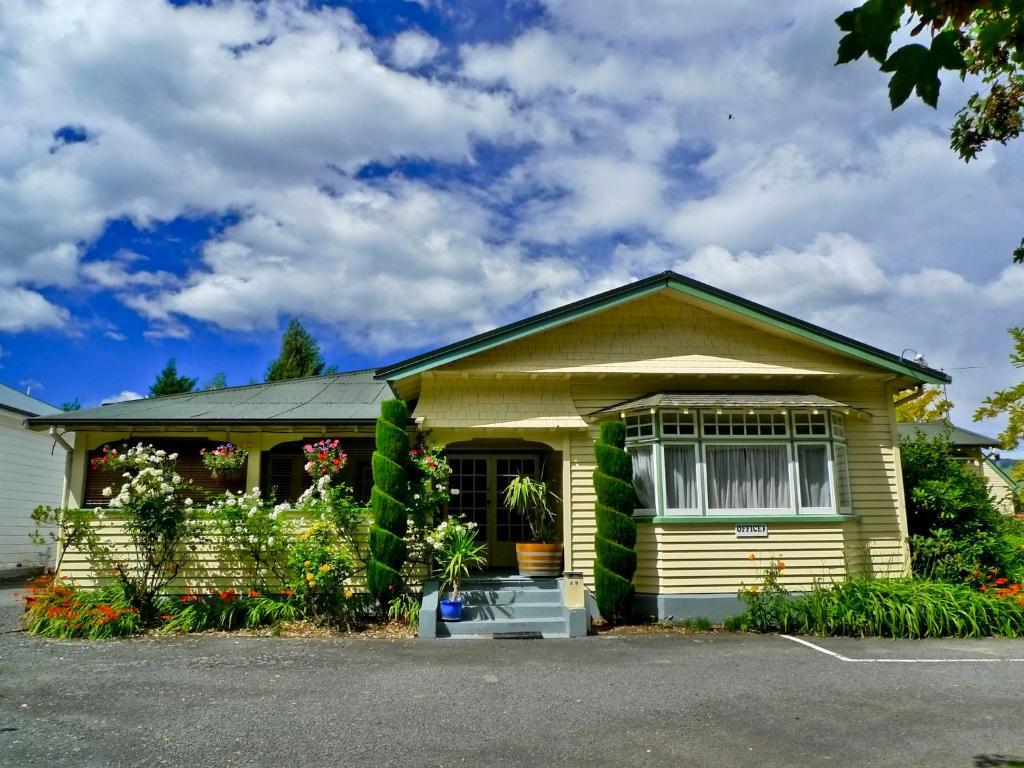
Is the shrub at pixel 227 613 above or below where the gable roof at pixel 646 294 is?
below

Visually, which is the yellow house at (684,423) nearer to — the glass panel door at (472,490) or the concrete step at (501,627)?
the concrete step at (501,627)

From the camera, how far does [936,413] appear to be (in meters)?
26.6

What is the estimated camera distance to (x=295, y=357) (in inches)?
1255

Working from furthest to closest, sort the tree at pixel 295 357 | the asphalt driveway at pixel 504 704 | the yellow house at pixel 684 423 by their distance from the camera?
1. the tree at pixel 295 357
2. the yellow house at pixel 684 423
3. the asphalt driveway at pixel 504 704

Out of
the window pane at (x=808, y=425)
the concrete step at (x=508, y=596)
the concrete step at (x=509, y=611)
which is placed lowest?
the concrete step at (x=509, y=611)

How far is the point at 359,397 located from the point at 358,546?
12.7ft

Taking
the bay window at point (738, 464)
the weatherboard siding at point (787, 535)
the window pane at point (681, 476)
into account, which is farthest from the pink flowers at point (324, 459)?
the window pane at point (681, 476)

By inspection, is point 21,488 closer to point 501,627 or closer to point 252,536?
point 252,536

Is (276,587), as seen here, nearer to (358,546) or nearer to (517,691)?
(358,546)

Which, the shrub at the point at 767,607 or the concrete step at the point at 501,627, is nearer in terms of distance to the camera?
the concrete step at the point at 501,627

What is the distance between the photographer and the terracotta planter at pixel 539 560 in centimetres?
1100

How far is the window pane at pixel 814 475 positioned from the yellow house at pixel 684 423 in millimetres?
22

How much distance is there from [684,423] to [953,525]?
188 inches

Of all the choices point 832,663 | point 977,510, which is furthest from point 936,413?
point 832,663
